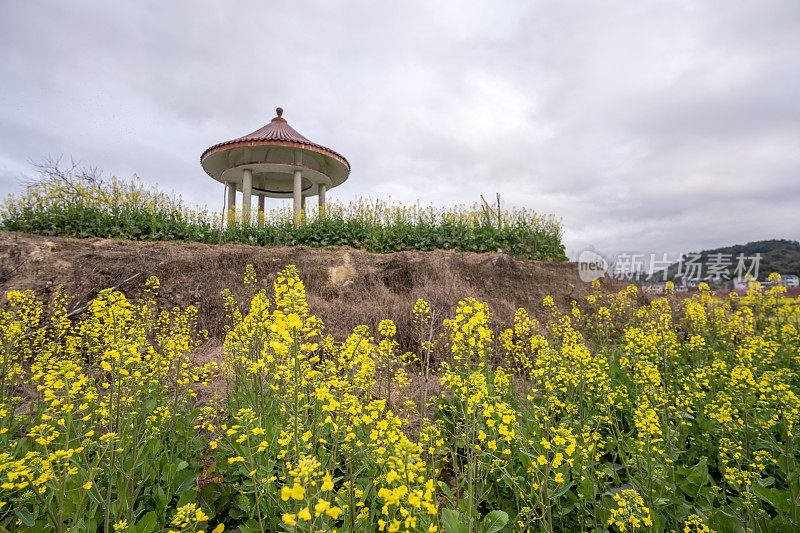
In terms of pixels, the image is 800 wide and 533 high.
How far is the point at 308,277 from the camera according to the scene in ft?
26.3

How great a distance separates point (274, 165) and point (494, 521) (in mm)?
13763

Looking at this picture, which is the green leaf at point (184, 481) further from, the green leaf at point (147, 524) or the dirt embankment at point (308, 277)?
the dirt embankment at point (308, 277)

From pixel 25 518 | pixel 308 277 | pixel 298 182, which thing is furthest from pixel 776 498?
pixel 298 182

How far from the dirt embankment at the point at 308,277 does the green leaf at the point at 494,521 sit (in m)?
3.86

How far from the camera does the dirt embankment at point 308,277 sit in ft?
21.9

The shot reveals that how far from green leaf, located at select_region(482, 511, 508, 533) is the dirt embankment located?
386cm

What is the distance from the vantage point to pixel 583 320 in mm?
8008

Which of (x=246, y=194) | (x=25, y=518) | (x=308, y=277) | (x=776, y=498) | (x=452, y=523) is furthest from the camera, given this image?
(x=246, y=194)

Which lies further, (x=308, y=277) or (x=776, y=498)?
(x=308, y=277)

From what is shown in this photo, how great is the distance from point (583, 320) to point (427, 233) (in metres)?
5.20

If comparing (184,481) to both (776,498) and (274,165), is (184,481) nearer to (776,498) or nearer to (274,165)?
(776,498)

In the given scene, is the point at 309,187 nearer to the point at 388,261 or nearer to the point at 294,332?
the point at 388,261

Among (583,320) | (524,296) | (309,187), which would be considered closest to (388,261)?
(524,296)

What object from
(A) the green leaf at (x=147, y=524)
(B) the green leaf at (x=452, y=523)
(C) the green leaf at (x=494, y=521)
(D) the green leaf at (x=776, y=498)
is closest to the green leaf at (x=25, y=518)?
(A) the green leaf at (x=147, y=524)
